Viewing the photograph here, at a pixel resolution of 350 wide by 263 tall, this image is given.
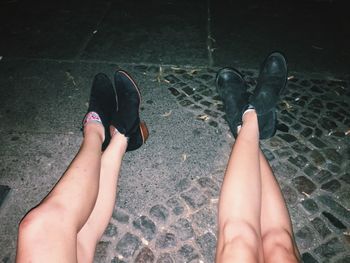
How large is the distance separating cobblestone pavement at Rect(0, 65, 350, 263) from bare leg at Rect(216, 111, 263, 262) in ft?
1.20

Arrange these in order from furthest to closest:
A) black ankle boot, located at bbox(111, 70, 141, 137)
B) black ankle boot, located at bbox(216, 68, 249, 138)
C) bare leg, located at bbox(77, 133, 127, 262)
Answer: black ankle boot, located at bbox(216, 68, 249, 138) → black ankle boot, located at bbox(111, 70, 141, 137) → bare leg, located at bbox(77, 133, 127, 262)

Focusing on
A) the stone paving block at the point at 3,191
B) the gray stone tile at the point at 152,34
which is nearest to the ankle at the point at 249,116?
the gray stone tile at the point at 152,34

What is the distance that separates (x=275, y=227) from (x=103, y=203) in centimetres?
93

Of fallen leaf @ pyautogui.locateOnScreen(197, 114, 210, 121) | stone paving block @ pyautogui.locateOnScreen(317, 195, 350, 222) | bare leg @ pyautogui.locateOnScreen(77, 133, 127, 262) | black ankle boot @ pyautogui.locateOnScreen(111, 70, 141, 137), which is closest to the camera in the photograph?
bare leg @ pyautogui.locateOnScreen(77, 133, 127, 262)

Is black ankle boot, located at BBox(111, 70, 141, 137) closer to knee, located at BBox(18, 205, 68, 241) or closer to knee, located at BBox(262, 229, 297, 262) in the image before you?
knee, located at BBox(18, 205, 68, 241)

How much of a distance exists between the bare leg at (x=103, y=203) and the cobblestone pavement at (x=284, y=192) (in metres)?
0.20

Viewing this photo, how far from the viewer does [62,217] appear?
4.15ft

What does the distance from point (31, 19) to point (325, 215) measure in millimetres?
3989

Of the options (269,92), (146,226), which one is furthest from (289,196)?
(146,226)

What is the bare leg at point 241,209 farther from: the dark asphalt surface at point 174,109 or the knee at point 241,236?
the dark asphalt surface at point 174,109

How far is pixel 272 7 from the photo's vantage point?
4215 millimetres

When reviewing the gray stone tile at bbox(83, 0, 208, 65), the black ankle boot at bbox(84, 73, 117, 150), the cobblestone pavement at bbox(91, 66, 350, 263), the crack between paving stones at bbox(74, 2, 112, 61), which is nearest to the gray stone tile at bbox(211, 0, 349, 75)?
the gray stone tile at bbox(83, 0, 208, 65)

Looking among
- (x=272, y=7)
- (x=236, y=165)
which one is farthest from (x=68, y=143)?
(x=272, y=7)

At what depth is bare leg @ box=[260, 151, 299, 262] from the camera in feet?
4.43
